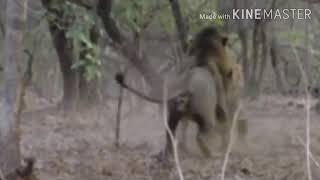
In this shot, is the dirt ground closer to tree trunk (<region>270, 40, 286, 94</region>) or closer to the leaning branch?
the leaning branch

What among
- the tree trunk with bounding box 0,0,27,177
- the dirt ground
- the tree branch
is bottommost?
the dirt ground

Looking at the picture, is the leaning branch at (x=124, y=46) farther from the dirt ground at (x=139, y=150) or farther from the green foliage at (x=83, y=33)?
the green foliage at (x=83, y=33)

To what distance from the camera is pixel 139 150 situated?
420 inches

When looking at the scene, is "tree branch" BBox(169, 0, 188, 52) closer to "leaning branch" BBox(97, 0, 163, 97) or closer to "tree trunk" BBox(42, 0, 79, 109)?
"leaning branch" BBox(97, 0, 163, 97)

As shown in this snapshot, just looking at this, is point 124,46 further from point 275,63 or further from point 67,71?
point 275,63

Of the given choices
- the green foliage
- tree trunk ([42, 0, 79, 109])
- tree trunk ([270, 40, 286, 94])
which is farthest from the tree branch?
tree trunk ([270, 40, 286, 94])

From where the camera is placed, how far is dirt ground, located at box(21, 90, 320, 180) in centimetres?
823

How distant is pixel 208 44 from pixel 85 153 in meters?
2.28

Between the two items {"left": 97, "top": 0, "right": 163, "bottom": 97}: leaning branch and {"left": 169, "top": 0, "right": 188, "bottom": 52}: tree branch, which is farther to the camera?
{"left": 169, "top": 0, "right": 188, "bottom": 52}: tree branch

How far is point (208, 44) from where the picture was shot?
946cm

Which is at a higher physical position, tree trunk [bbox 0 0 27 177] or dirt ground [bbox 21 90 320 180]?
tree trunk [bbox 0 0 27 177]

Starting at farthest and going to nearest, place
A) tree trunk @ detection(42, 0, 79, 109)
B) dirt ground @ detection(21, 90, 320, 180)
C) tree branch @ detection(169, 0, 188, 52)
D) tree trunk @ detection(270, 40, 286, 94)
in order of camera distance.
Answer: tree trunk @ detection(270, 40, 286, 94) → tree trunk @ detection(42, 0, 79, 109) → tree branch @ detection(169, 0, 188, 52) → dirt ground @ detection(21, 90, 320, 180)

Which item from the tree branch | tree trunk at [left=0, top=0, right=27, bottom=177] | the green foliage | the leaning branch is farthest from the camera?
the tree branch

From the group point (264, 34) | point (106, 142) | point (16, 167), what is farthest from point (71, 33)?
point (264, 34)
